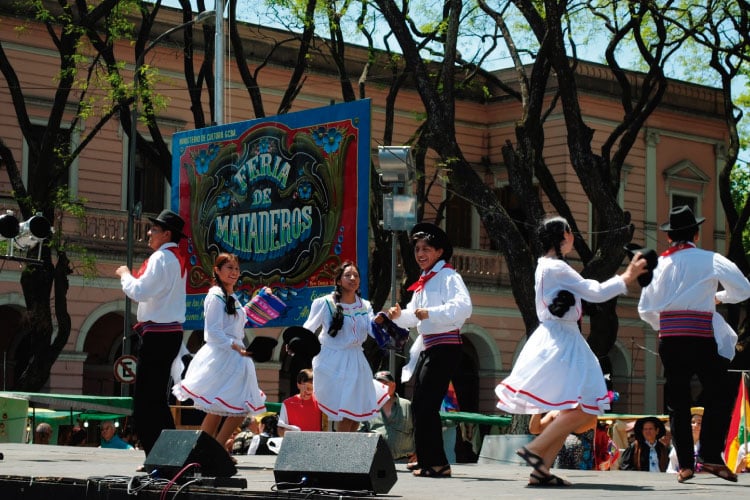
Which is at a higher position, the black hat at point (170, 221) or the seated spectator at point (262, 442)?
the black hat at point (170, 221)

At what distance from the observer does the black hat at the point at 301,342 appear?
1095cm

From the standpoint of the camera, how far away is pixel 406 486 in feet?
27.9

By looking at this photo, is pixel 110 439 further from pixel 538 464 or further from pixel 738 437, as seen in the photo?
pixel 538 464

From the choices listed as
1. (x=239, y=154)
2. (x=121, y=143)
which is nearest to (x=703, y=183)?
(x=121, y=143)

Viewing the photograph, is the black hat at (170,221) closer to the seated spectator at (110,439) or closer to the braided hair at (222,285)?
the braided hair at (222,285)

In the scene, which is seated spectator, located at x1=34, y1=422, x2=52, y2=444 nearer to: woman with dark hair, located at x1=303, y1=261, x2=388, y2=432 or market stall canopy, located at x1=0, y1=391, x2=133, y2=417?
market stall canopy, located at x1=0, y1=391, x2=133, y2=417

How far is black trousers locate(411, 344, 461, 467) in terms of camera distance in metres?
9.84

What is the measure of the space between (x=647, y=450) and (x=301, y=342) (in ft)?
16.7

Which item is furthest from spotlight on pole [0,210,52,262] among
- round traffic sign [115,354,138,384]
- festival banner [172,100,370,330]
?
round traffic sign [115,354,138,384]

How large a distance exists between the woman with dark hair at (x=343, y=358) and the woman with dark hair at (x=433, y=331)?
1306 mm

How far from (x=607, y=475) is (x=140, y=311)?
3.52m

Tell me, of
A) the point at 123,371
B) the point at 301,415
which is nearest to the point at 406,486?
the point at 301,415

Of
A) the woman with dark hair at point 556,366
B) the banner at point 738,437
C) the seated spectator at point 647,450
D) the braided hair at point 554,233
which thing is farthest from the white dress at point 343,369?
the seated spectator at point 647,450

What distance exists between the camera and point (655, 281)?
967 cm
